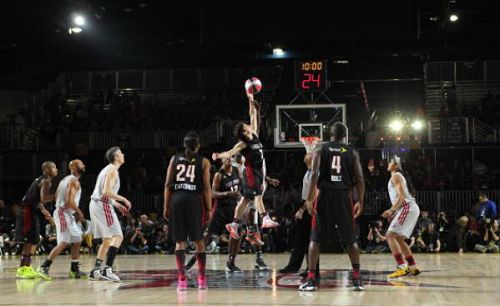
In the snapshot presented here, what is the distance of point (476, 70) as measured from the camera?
2897cm

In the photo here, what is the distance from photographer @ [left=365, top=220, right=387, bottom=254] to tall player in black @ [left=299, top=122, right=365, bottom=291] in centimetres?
1094

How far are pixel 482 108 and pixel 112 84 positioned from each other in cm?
1497

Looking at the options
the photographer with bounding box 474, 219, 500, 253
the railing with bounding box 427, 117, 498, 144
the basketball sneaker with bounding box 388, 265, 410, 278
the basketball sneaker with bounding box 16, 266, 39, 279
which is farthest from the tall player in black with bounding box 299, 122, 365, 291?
the railing with bounding box 427, 117, 498, 144

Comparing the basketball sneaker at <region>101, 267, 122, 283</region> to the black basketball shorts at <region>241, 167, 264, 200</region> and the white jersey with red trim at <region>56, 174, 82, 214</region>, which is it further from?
the black basketball shorts at <region>241, 167, 264, 200</region>

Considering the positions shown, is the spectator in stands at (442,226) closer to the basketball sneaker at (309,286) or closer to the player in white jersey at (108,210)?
the player in white jersey at (108,210)

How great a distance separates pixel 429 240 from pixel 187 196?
1228 centimetres

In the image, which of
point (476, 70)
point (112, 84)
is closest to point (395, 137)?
A: point (476, 70)

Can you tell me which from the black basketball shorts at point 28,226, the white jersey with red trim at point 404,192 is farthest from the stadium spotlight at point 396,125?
the black basketball shorts at point 28,226

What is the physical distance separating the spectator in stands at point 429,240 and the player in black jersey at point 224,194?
8411mm

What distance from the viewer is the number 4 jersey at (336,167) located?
8.84 metres

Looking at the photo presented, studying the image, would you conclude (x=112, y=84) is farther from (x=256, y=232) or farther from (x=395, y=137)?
(x=256, y=232)

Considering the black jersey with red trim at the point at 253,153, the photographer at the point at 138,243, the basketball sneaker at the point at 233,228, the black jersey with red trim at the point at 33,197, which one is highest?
the black jersey with red trim at the point at 253,153

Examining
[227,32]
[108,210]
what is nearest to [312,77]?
[227,32]

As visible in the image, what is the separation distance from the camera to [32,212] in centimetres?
1197
